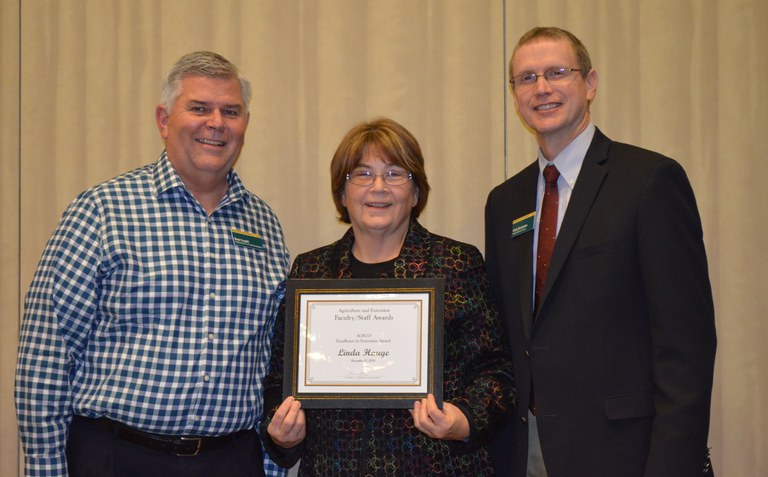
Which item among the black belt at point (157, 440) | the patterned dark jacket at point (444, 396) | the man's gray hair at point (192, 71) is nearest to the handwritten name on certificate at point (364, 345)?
the patterned dark jacket at point (444, 396)

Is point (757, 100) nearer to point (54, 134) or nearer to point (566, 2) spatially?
point (566, 2)

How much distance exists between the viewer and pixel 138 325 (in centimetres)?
242

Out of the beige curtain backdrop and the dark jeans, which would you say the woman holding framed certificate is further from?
the beige curtain backdrop

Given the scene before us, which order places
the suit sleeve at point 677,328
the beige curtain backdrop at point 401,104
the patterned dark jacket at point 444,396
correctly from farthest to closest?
the beige curtain backdrop at point 401,104
the patterned dark jacket at point 444,396
the suit sleeve at point 677,328

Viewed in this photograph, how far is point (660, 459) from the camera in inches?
81.3

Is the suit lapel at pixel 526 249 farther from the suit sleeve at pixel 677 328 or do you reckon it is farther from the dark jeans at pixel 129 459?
the dark jeans at pixel 129 459

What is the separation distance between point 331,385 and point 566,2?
2210 millimetres

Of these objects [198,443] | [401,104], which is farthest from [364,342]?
[401,104]

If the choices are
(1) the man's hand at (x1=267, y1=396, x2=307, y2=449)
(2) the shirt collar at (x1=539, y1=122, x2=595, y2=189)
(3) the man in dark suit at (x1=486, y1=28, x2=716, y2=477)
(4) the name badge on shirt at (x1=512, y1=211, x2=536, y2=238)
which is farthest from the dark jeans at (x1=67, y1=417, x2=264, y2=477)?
(2) the shirt collar at (x1=539, y1=122, x2=595, y2=189)

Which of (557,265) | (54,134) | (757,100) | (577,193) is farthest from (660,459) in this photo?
(54,134)

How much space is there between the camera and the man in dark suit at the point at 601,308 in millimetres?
2094

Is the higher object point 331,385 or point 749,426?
point 331,385

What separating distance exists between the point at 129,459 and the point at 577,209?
5.63ft

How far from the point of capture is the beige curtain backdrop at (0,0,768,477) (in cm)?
327
